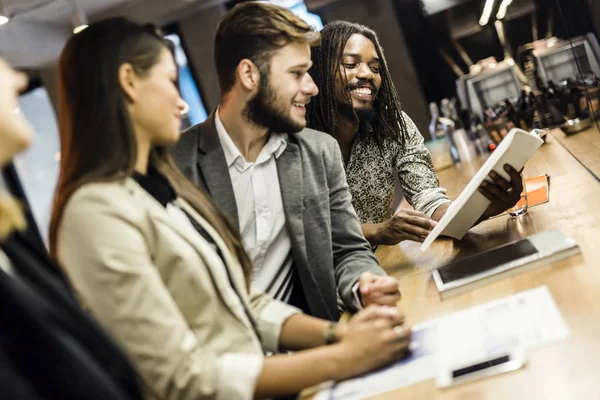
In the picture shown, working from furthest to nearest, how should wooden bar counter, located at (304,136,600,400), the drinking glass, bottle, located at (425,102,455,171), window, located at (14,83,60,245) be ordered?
window, located at (14,83,60,245) < bottle, located at (425,102,455,171) < the drinking glass < wooden bar counter, located at (304,136,600,400)

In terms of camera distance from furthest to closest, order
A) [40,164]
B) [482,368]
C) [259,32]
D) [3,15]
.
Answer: [40,164]
[3,15]
[259,32]
[482,368]

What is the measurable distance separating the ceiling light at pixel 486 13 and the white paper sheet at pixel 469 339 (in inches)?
91.0

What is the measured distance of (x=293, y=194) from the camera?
1.72 metres

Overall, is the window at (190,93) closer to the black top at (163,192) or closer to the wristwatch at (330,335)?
the black top at (163,192)

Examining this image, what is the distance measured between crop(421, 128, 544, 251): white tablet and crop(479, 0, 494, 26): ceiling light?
1732mm

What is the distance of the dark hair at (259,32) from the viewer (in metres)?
1.71

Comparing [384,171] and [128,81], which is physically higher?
[128,81]

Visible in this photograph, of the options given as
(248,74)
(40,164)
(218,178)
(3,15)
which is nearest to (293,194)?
(218,178)

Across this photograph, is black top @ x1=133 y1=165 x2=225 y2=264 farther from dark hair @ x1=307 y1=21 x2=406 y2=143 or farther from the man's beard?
dark hair @ x1=307 y1=21 x2=406 y2=143

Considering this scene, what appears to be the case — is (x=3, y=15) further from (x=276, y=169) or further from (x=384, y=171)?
(x=276, y=169)

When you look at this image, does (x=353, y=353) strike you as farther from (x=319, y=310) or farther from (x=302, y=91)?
A: (x=302, y=91)

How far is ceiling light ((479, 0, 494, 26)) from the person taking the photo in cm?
321

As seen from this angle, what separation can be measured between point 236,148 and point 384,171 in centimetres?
76

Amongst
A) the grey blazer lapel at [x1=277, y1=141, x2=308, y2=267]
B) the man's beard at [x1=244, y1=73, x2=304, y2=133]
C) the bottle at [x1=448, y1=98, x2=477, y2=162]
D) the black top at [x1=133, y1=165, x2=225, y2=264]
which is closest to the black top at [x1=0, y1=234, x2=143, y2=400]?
the black top at [x1=133, y1=165, x2=225, y2=264]
